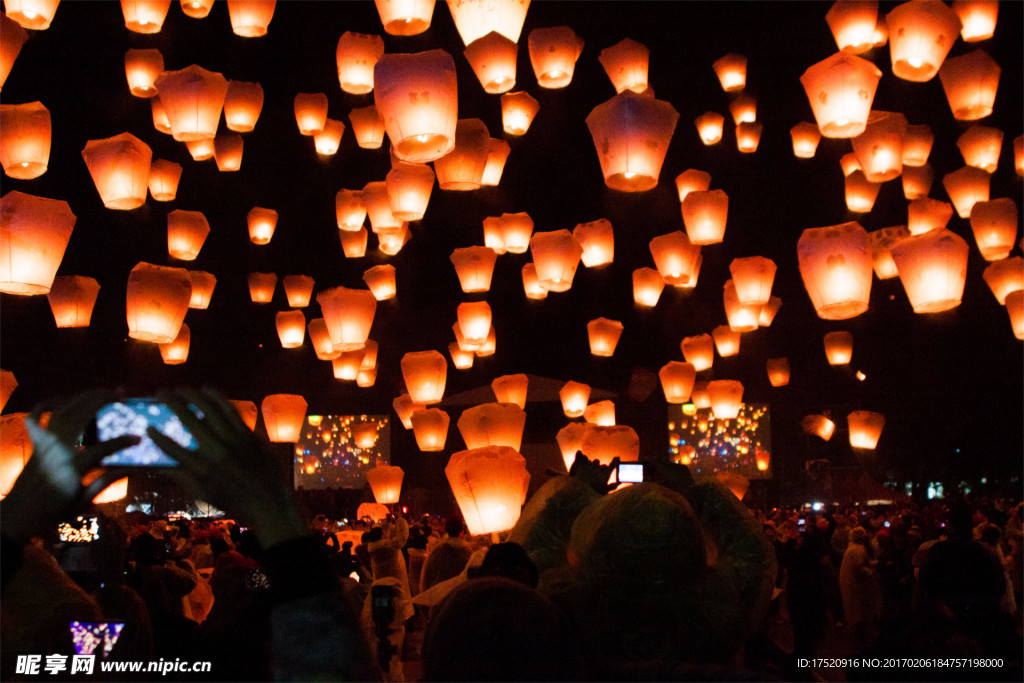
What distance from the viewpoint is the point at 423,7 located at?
5.11m

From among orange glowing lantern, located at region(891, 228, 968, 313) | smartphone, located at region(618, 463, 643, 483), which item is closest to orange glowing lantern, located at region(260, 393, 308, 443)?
orange glowing lantern, located at region(891, 228, 968, 313)

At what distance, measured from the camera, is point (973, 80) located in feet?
22.9

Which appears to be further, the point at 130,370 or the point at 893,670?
the point at 130,370

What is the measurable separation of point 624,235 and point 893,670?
12283mm

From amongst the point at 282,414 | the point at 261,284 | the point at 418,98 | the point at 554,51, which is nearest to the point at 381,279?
the point at 282,414

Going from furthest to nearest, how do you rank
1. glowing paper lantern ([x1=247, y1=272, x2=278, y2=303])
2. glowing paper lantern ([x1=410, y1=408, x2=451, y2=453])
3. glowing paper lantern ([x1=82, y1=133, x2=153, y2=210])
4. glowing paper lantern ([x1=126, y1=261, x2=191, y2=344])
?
glowing paper lantern ([x1=247, y1=272, x2=278, y2=303])
glowing paper lantern ([x1=410, y1=408, x2=451, y2=453])
glowing paper lantern ([x1=126, y1=261, x2=191, y2=344])
glowing paper lantern ([x1=82, y1=133, x2=153, y2=210])

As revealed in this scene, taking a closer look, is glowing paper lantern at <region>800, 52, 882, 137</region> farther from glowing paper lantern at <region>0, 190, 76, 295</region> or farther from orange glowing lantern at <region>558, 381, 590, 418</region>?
orange glowing lantern at <region>558, 381, 590, 418</region>

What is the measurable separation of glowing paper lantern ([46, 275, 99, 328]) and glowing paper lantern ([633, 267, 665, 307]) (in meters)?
5.99

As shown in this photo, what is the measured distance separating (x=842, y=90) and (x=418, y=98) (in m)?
3.04

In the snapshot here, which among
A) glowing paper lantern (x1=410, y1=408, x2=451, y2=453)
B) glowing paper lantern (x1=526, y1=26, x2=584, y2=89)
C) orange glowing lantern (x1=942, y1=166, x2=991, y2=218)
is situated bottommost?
glowing paper lantern (x1=410, y1=408, x2=451, y2=453)

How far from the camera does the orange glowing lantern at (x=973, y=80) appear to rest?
22.8ft

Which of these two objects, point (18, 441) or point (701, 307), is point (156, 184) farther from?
point (701, 307)

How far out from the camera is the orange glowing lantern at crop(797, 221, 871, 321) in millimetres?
5992

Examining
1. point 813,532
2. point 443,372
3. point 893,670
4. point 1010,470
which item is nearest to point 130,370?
point 443,372
